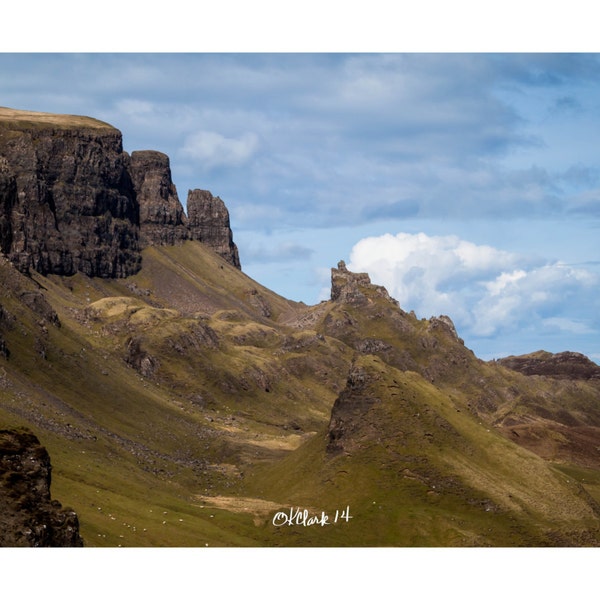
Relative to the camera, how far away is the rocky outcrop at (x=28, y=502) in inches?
3583

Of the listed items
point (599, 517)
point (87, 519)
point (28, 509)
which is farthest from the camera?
point (599, 517)

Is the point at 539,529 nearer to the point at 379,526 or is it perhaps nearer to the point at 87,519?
the point at 379,526

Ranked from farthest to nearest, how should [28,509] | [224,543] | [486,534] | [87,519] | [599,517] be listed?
[599,517], [486,534], [224,543], [87,519], [28,509]

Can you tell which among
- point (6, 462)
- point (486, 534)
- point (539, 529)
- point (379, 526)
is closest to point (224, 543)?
point (379, 526)

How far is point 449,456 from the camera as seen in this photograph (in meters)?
195

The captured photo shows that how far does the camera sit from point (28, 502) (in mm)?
93812

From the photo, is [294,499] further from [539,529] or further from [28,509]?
[28,509]

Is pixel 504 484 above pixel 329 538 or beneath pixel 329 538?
above

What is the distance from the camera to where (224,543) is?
6417 inches

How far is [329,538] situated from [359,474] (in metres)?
26.0

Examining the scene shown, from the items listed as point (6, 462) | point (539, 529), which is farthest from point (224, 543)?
point (6, 462)

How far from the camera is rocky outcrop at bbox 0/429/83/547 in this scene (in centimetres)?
9100

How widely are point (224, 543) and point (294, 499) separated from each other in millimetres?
34705

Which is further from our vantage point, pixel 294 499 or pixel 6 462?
pixel 294 499
